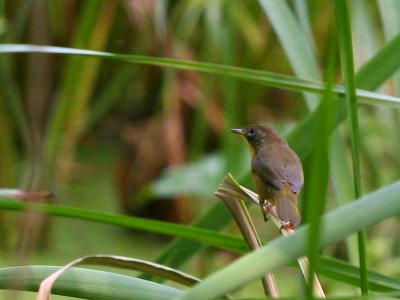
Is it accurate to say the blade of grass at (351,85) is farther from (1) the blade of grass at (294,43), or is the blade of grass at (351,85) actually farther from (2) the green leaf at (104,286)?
(1) the blade of grass at (294,43)

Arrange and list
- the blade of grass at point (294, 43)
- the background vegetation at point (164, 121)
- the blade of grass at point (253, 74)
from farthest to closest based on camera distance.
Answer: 1. the background vegetation at point (164, 121)
2. the blade of grass at point (294, 43)
3. the blade of grass at point (253, 74)

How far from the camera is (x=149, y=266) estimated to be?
68 cm

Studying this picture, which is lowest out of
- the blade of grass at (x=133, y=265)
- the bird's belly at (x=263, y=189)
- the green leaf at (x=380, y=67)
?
the blade of grass at (x=133, y=265)

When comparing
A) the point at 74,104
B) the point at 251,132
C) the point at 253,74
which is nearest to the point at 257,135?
the point at 251,132

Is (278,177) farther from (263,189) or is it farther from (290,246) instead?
(290,246)

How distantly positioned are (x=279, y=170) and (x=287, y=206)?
0.11 feet

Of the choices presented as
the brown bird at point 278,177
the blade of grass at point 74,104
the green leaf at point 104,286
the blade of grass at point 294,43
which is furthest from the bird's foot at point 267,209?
the blade of grass at point 74,104

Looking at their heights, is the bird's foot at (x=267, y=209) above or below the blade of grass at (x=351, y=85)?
above

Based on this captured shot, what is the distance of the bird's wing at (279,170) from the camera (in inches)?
33.7

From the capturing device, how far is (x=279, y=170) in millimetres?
871

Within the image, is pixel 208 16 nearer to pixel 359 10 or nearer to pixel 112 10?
pixel 112 10

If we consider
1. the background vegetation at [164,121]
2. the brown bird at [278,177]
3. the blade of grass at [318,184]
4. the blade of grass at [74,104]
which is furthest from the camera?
the background vegetation at [164,121]

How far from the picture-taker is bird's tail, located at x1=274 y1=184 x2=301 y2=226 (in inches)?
32.4

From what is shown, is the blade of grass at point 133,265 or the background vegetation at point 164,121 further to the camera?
the background vegetation at point 164,121
